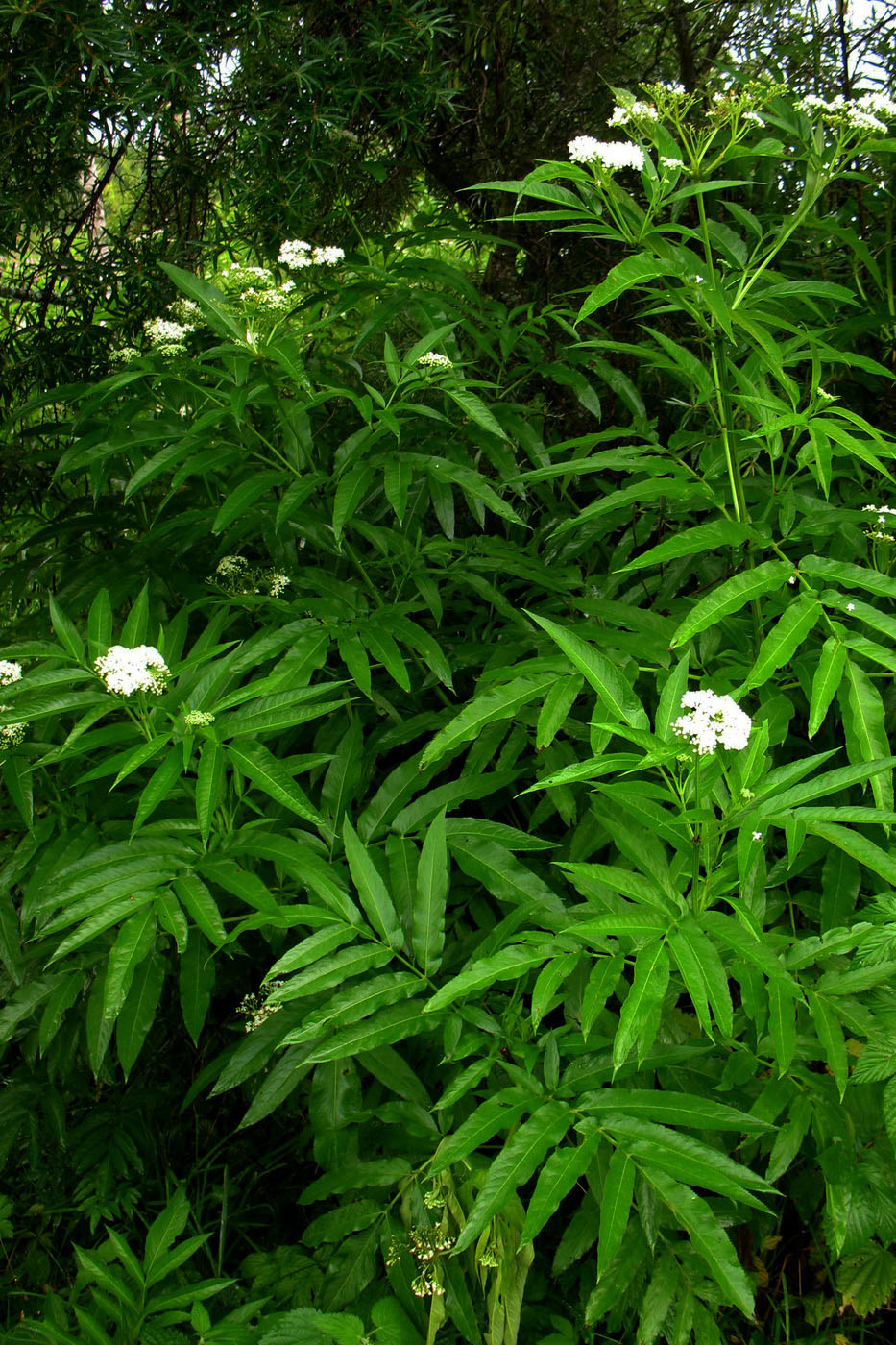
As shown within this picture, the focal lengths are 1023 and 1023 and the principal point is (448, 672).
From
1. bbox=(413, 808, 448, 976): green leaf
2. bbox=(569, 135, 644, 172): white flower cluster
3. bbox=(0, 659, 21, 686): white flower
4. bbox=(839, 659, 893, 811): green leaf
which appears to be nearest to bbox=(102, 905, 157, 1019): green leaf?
bbox=(413, 808, 448, 976): green leaf

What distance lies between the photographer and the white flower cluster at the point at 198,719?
Answer: 1.49 m

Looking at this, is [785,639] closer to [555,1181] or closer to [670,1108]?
[670,1108]

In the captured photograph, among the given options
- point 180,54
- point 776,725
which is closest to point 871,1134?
point 776,725

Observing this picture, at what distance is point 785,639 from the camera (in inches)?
57.6

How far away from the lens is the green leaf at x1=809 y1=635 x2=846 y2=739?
4.63 feet

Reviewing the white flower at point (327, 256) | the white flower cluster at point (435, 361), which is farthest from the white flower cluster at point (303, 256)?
the white flower cluster at point (435, 361)

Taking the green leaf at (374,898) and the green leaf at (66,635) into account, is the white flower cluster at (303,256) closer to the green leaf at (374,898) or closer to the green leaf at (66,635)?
the green leaf at (66,635)

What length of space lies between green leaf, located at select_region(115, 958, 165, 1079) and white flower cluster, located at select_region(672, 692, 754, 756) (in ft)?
3.16

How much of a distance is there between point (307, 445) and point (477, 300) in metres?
0.75

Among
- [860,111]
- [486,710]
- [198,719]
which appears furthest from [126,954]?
[860,111]

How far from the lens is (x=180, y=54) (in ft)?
7.48

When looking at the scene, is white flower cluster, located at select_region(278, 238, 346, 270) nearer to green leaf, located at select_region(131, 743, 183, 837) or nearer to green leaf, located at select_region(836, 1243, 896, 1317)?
green leaf, located at select_region(131, 743, 183, 837)

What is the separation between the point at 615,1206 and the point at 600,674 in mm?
676

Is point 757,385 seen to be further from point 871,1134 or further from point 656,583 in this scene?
point 871,1134
